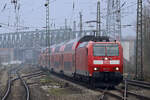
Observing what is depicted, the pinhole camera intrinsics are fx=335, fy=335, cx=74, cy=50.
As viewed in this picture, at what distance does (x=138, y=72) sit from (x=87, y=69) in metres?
12.3

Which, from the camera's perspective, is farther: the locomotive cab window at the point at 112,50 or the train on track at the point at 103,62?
the locomotive cab window at the point at 112,50

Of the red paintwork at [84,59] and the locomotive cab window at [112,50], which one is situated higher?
the locomotive cab window at [112,50]

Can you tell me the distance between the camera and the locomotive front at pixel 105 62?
1961 centimetres

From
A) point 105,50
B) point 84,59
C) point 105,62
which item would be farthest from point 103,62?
point 84,59

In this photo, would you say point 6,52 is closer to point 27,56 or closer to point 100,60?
point 27,56

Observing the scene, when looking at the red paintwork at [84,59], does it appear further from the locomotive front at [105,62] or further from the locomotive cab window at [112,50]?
the locomotive cab window at [112,50]

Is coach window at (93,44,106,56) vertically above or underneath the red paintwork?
above

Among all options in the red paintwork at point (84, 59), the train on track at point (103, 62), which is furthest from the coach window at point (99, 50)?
the red paintwork at point (84, 59)

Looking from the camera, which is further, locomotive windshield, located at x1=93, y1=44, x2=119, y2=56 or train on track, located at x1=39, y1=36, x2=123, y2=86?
locomotive windshield, located at x1=93, y1=44, x2=119, y2=56

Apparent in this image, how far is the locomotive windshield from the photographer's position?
1983 cm

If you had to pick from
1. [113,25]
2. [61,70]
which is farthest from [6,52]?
[61,70]

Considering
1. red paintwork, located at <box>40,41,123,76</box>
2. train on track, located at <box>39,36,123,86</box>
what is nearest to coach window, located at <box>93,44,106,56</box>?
train on track, located at <box>39,36,123,86</box>

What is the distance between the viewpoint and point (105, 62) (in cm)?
1964

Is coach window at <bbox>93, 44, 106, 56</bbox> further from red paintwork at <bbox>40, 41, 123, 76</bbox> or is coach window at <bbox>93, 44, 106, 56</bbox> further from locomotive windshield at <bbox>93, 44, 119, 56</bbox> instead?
red paintwork at <bbox>40, 41, 123, 76</bbox>
